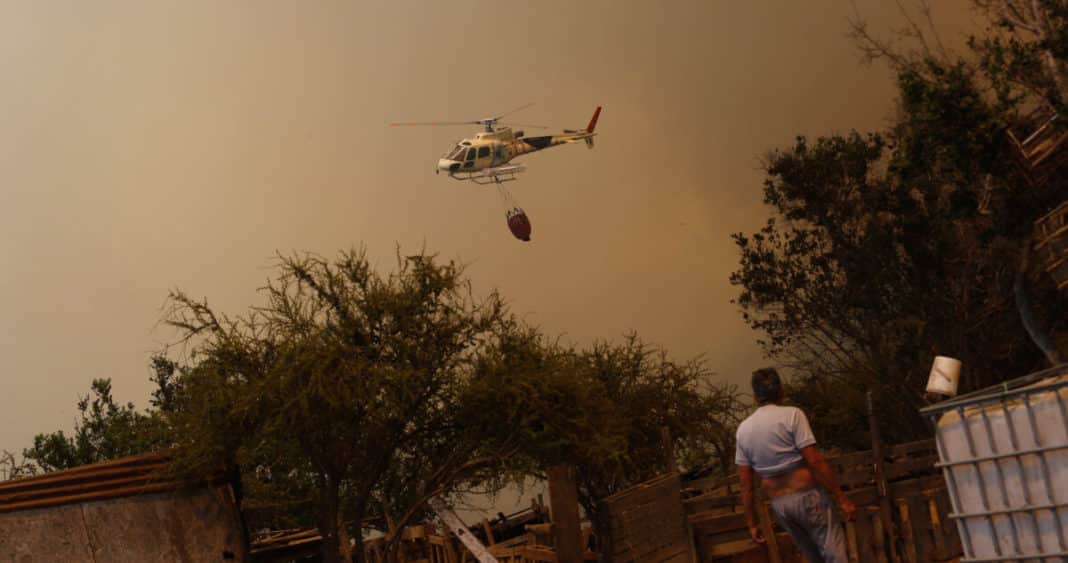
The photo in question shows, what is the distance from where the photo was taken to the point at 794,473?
10094mm

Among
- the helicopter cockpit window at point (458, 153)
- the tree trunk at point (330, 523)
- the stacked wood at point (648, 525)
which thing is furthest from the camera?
the helicopter cockpit window at point (458, 153)

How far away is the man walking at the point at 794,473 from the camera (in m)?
10.0

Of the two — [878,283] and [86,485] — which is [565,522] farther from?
[878,283]

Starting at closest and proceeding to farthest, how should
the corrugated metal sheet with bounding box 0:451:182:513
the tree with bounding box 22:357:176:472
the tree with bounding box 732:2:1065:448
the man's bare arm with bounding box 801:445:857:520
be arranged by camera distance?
the man's bare arm with bounding box 801:445:857:520 < the corrugated metal sheet with bounding box 0:451:182:513 < the tree with bounding box 732:2:1065:448 < the tree with bounding box 22:357:176:472

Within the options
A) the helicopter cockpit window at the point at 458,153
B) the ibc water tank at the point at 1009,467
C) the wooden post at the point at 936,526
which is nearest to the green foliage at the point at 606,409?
the wooden post at the point at 936,526

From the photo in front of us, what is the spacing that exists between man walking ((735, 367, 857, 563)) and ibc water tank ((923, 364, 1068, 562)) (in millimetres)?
1008

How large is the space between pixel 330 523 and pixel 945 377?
490 inches

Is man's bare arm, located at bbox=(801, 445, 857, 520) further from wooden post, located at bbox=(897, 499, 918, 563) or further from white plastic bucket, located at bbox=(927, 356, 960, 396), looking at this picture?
wooden post, located at bbox=(897, 499, 918, 563)

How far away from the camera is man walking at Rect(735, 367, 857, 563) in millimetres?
10000

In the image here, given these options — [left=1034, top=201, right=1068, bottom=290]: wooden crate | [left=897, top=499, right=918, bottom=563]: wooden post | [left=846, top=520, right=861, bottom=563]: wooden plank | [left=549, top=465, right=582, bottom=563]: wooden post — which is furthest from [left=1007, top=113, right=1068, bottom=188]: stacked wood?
[left=549, top=465, right=582, bottom=563]: wooden post

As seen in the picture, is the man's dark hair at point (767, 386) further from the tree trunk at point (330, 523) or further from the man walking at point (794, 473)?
the tree trunk at point (330, 523)

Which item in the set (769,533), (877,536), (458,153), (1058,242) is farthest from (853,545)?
(458,153)

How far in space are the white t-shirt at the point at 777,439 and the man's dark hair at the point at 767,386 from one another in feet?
0.26

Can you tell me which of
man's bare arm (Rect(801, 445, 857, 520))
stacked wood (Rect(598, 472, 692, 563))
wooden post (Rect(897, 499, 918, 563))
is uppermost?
man's bare arm (Rect(801, 445, 857, 520))
